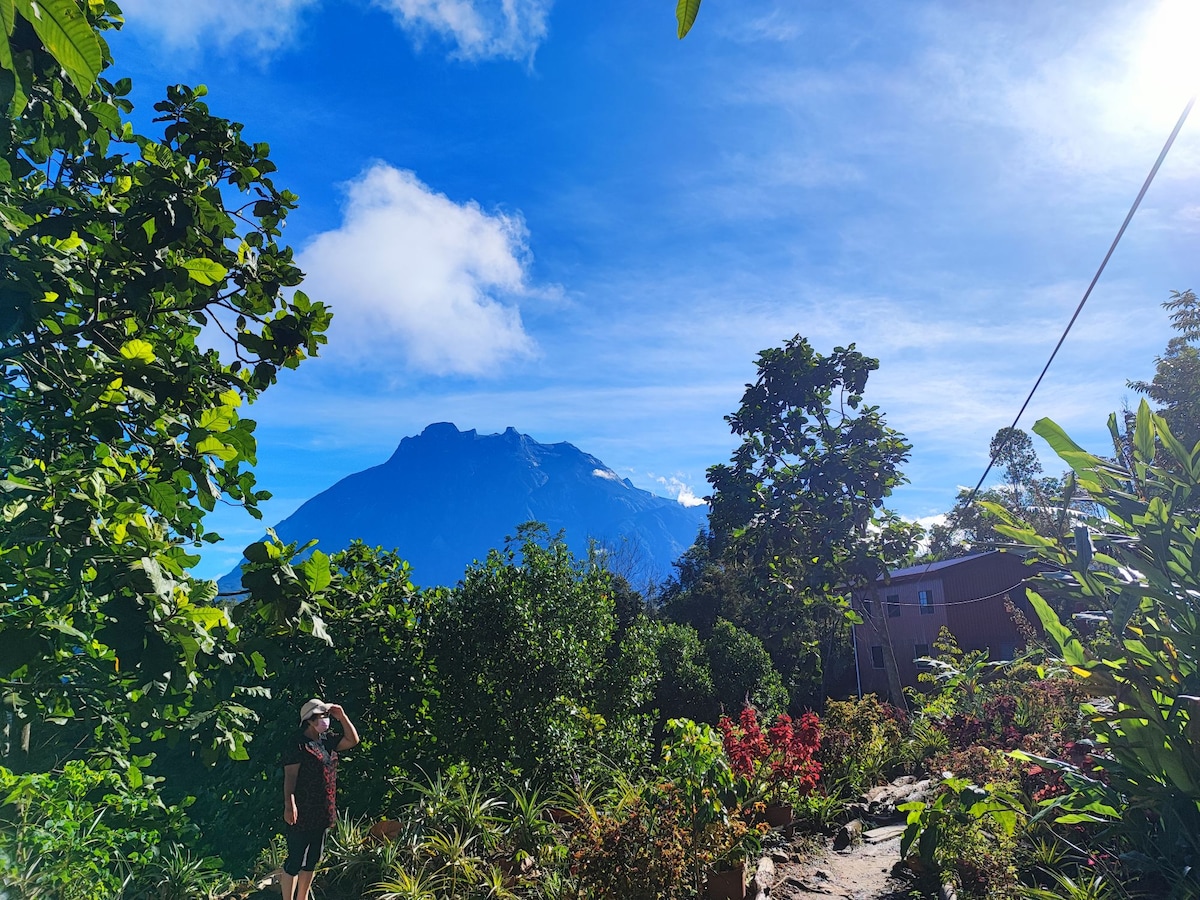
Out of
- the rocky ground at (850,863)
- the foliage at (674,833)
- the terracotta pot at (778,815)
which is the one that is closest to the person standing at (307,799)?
the foliage at (674,833)

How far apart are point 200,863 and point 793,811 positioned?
21.6ft

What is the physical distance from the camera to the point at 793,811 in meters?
8.11

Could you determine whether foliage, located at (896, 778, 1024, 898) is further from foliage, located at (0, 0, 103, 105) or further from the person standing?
foliage, located at (0, 0, 103, 105)

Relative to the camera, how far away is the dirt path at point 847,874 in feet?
19.7

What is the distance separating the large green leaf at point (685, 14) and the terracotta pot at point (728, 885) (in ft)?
20.5

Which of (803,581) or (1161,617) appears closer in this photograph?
(1161,617)

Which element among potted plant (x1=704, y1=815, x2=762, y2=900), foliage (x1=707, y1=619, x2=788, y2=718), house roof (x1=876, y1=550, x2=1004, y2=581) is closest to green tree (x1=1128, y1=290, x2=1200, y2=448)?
house roof (x1=876, y1=550, x2=1004, y2=581)

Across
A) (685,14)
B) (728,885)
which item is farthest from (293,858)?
(685,14)

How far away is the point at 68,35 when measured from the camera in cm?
113

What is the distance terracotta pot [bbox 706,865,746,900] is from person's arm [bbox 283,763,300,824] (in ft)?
11.9

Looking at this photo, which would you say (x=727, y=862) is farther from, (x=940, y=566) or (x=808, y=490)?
(x=940, y=566)

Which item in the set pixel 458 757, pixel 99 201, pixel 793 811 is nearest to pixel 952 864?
pixel 793 811

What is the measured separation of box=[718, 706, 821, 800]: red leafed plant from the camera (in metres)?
7.66

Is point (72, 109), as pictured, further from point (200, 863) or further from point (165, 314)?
point (200, 863)
